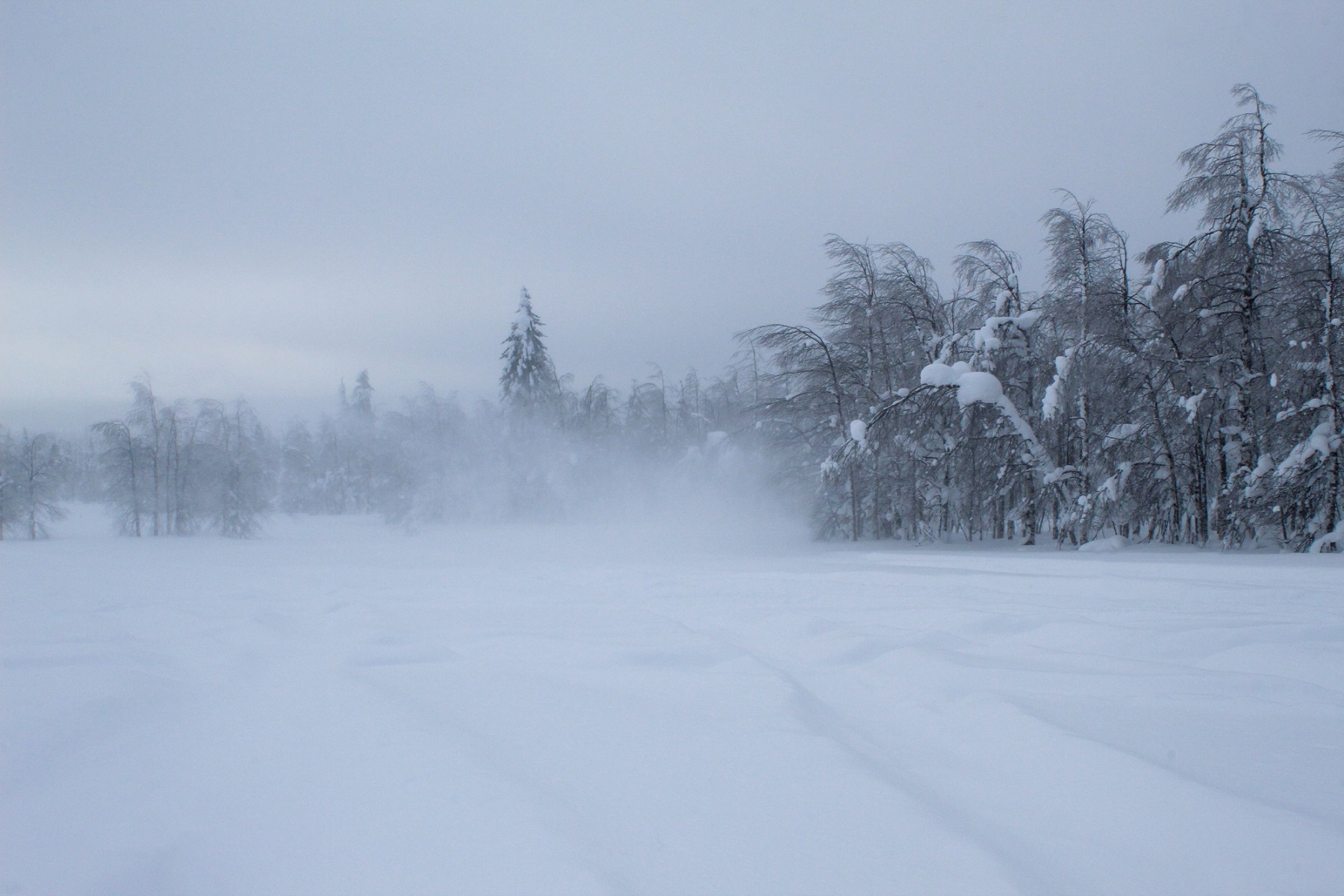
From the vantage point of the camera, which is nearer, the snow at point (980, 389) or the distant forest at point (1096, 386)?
the distant forest at point (1096, 386)

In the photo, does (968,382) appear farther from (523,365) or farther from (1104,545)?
(523,365)

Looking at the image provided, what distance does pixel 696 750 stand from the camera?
3172 mm

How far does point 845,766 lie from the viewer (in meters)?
2.91

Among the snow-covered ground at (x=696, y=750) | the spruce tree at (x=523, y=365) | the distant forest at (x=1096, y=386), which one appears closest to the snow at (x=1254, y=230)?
the distant forest at (x=1096, y=386)

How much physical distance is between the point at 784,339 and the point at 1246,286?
32.3 feet

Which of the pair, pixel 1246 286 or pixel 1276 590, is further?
pixel 1246 286

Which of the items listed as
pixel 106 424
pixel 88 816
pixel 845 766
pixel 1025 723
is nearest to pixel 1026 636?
pixel 1025 723

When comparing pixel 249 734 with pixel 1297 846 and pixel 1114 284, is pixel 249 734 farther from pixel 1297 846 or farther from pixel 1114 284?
pixel 1114 284

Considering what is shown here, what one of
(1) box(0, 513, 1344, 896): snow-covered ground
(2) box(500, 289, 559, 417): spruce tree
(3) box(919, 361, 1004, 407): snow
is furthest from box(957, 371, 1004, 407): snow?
(2) box(500, 289, 559, 417): spruce tree

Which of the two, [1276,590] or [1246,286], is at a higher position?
[1246,286]

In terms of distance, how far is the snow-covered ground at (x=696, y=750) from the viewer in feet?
7.21

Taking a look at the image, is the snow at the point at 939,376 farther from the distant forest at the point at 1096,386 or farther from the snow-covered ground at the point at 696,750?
the snow-covered ground at the point at 696,750

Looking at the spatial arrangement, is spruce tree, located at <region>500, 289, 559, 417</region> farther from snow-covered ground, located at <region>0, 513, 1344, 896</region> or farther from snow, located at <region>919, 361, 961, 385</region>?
snow-covered ground, located at <region>0, 513, 1344, 896</region>

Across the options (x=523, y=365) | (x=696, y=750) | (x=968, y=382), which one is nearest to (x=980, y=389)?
(x=968, y=382)
